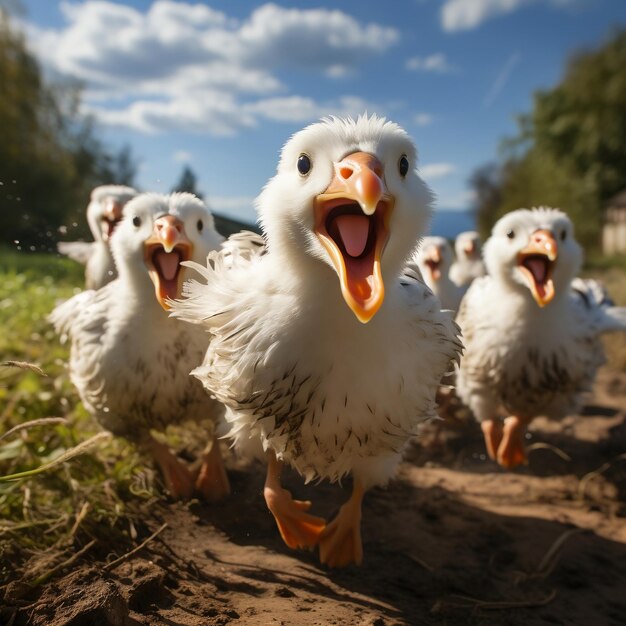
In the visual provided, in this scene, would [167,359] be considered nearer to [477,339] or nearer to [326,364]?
[326,364]

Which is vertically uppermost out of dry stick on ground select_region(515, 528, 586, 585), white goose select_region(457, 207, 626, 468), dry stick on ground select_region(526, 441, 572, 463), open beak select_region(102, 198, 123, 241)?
open beak select_region(102, 198, 123, 241)

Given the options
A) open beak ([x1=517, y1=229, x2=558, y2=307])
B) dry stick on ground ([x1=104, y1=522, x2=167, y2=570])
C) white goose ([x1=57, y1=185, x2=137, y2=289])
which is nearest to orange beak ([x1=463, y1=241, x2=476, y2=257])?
open beak ([x1=517, y1=229, x2=558, y2=307])

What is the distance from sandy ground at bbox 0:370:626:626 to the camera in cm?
226

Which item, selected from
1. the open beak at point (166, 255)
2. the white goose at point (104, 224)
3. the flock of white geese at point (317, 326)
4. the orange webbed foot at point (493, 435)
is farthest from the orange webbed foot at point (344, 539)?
the white goose at point (104, 224)

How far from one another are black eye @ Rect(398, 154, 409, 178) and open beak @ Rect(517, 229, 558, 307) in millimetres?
1695

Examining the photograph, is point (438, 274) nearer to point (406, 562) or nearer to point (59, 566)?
point (406, 562)

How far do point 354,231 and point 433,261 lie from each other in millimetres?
3496

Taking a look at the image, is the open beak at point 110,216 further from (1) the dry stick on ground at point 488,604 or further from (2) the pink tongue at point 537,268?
(1) the dry stick on ground at point 488,604

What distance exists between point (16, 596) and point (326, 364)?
1.33 metres

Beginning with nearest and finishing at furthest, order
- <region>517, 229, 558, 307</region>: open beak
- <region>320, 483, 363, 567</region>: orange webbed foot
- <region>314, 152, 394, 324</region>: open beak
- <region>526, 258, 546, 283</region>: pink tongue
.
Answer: <region>314, 152, 394, 324</region>: open beak → <region>320, 483, 363, 567</region>: orange webbed foot → <region>517, 229, 558, 307</region>: open beak → <region>526, 258, 546, 283</region>: pink tongue

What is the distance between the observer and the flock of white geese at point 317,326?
1.91 meters

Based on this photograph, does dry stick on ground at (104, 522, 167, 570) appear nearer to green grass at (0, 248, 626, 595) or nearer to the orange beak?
green grass at (0, 248, 626, 595)

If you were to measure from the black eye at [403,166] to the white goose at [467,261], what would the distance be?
14.3 feet

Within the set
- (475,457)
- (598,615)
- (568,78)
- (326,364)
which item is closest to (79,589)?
(326,364)
